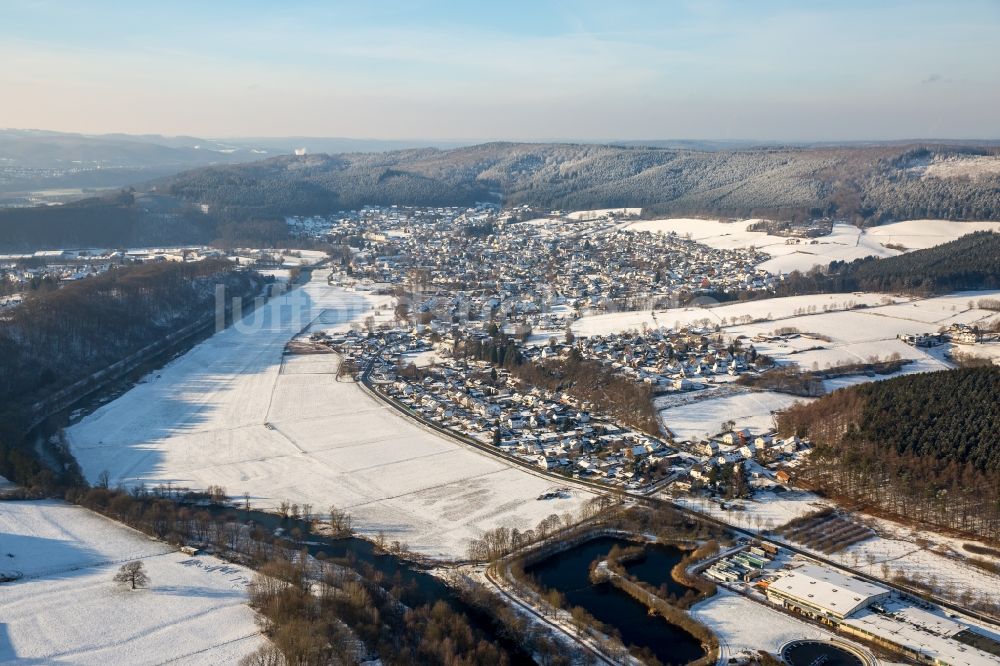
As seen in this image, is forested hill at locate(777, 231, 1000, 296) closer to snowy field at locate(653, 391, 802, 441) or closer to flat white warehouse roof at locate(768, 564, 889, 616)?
snowy field at locate(653, 391, 802, 441)

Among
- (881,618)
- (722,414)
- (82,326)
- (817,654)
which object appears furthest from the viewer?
(82,326)

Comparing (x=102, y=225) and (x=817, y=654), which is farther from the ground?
(x=102, y=225)

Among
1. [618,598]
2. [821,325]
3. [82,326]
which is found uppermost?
[82,326]

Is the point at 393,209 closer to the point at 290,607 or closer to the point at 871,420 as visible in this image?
the point at 871,420

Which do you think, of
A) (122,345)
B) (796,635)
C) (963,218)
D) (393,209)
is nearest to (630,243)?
(963,218)

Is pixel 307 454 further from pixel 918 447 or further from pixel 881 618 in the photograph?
pixel 918 447

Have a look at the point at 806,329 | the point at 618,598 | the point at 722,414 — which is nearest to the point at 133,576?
the point at 618,598

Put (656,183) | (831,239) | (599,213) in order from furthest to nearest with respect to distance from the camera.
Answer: (656,183) < (599,213) < (831,239)
